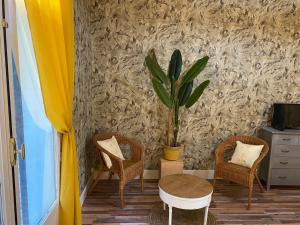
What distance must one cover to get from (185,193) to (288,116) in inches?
81.1

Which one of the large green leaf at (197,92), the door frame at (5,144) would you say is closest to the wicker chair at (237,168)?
the large green leaf at (197,92)

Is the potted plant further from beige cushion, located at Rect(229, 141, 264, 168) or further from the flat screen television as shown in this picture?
the flat screen television

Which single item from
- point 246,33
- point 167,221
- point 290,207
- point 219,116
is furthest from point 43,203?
point 246,33

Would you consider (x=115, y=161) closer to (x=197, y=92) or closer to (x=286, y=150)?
(x=197, y=92)

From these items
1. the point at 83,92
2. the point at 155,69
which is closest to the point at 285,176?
the point at 155,69

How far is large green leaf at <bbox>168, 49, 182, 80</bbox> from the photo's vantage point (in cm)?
308

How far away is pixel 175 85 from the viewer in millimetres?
3059

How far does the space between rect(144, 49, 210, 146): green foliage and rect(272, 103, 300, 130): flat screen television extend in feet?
4.03

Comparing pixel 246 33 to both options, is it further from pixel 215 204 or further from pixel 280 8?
pixel 215 204

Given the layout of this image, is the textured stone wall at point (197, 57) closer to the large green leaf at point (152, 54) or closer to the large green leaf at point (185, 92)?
the large green leaf at point (152, 54)

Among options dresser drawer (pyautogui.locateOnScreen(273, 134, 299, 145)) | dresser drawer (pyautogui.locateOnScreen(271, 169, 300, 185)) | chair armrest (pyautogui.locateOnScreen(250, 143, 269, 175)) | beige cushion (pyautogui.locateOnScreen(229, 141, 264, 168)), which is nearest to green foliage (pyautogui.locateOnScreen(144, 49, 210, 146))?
beige cushion (pyautogui.locateOnScreen(229, 141, 264, 168))

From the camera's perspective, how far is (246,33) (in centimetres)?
334

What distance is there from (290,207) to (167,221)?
1.62 metres

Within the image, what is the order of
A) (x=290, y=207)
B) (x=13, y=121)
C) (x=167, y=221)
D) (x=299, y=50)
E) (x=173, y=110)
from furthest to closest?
(x=299, y=50) < (x=173, y=110) < (x=290, y=207) < (x=167, y=221) < (x=13, y=121)
